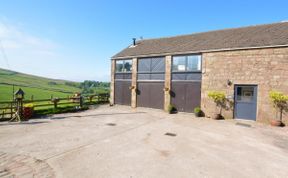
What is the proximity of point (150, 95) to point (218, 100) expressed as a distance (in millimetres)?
6074

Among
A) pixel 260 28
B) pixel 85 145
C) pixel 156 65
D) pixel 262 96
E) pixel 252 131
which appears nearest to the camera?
pixel 85 145

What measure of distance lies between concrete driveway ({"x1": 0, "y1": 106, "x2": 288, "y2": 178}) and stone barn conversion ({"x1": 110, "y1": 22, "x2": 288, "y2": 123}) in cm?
287

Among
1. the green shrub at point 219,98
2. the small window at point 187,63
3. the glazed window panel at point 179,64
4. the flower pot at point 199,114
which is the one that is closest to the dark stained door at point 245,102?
the green shrub at point 219,98

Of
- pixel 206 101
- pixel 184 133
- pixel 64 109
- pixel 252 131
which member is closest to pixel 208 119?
pixel 206 101

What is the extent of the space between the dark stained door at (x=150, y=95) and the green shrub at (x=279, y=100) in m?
7.98

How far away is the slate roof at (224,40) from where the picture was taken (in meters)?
11.8

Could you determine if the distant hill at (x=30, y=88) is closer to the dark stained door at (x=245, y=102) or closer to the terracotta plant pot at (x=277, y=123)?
the dark stained door at (x=245, y=102)

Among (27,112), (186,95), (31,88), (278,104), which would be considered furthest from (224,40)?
(31,88)

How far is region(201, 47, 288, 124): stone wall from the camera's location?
10.8m

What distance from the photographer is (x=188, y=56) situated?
1434 cm

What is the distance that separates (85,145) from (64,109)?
29.3 feet

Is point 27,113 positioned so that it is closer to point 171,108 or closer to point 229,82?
point 171,108

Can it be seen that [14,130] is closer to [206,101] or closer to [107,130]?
[107,130]

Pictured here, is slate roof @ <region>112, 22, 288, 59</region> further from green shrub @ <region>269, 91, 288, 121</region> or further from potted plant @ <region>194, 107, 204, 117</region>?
potted plant @ <region>194, 107, 204, 117</region>
